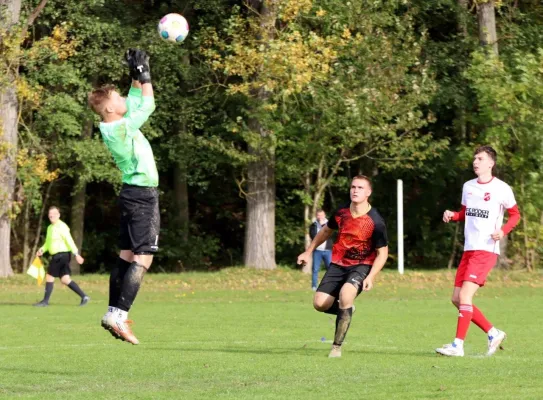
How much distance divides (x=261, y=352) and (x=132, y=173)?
10.4 feet

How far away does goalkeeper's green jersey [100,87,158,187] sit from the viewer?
1033 cm

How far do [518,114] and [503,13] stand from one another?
20.3 ft

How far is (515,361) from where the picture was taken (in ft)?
38.5

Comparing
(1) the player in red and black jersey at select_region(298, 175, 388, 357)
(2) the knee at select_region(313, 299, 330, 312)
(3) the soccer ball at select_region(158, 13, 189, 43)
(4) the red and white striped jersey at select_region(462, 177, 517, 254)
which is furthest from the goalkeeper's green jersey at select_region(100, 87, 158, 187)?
(4) the red and white striped jersey at select_region(462, 177, 517, 254)

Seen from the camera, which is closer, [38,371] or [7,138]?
[38,371]

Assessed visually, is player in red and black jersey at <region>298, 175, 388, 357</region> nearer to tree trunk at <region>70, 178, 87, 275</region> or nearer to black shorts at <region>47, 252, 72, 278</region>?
black shorts at <region>47, 252, 72, 278</region>

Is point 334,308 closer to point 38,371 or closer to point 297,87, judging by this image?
point 38,371

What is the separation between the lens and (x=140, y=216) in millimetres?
10461

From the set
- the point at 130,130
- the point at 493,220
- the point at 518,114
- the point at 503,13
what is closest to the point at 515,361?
the point at 493,220

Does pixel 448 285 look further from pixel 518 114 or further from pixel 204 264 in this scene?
pixel 204 264

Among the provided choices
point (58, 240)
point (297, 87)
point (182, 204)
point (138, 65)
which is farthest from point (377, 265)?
point (182, 204)

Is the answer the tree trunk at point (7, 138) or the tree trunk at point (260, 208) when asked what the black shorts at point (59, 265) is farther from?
the tree trunk at point (260, 208)

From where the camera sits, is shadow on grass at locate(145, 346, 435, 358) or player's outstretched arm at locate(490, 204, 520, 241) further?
shadow on grass at locate(145, 346, 435, 358)

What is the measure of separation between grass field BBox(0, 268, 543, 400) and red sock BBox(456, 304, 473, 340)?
0.29 metres
